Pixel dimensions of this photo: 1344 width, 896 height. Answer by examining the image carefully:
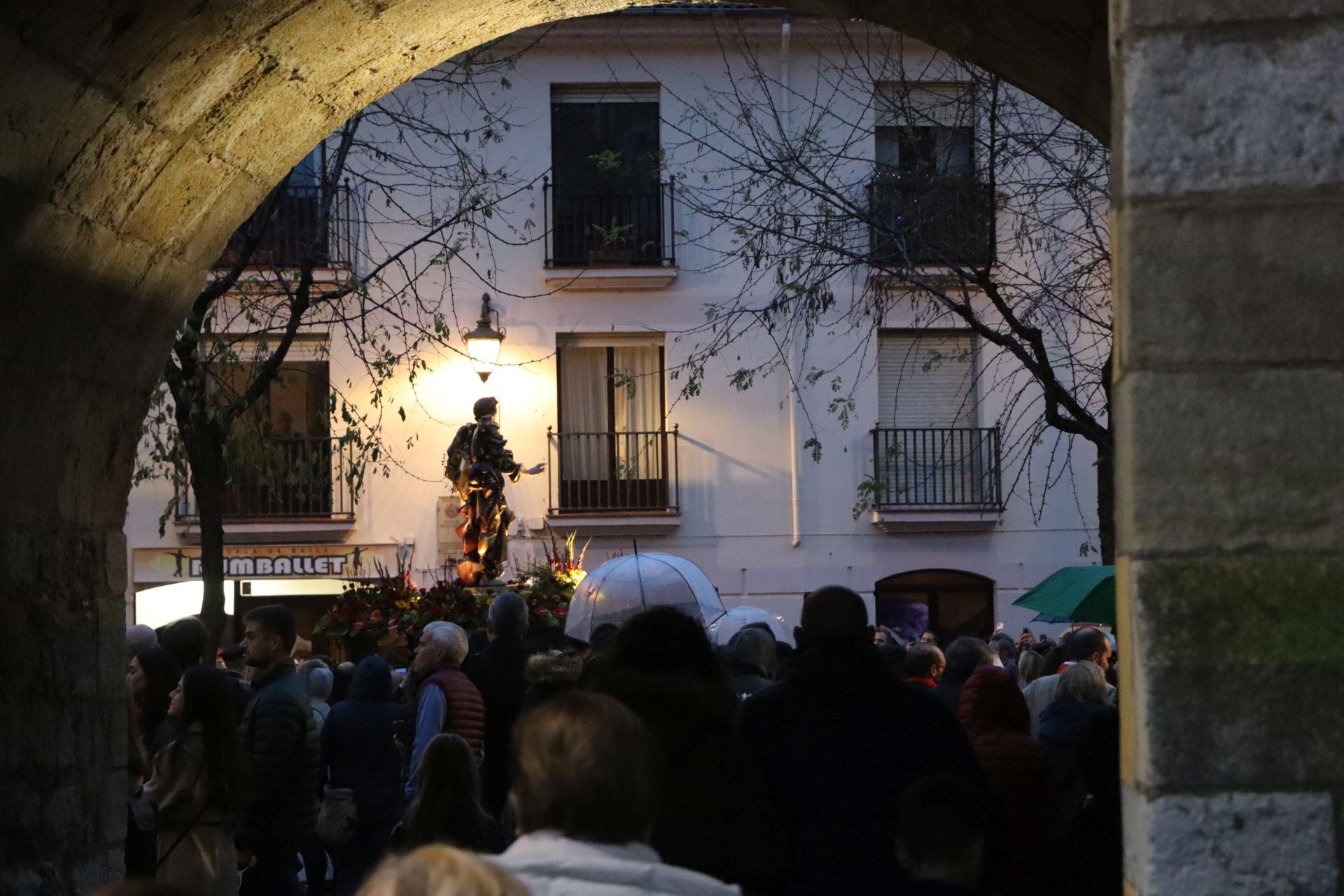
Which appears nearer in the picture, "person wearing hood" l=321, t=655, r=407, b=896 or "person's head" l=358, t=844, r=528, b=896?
"person's head" l=358, t=844, r=528, b=896

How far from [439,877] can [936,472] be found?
1889cm

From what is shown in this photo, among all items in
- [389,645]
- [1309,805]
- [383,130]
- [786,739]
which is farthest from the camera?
[383,130]

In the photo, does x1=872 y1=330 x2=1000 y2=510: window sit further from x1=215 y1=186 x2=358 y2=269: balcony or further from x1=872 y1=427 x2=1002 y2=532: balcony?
x1=215 y1=186 x2=358 y2=269: balcony

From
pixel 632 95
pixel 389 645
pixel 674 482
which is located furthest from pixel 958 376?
pixel 389 645

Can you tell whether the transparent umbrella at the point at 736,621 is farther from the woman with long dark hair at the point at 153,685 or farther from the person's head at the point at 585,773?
the person's head at the point at 585,773

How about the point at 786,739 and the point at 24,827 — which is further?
the point at 24,827

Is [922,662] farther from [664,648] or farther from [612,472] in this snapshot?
[612,472]

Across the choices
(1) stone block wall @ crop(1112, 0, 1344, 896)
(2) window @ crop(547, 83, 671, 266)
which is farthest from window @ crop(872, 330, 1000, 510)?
(1) stone block wall @ crop(1112, 0, 1344, 896)

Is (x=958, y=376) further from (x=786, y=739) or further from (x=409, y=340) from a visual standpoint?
(x=786, y=739)

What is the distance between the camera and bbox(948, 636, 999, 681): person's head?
25.3 ft

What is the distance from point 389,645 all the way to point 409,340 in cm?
1111

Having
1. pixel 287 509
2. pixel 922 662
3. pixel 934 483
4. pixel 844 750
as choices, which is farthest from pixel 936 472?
pixel 844 750

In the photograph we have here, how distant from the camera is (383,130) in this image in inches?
712

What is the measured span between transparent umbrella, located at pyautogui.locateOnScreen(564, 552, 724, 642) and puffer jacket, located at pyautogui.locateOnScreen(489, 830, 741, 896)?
7.22 m
